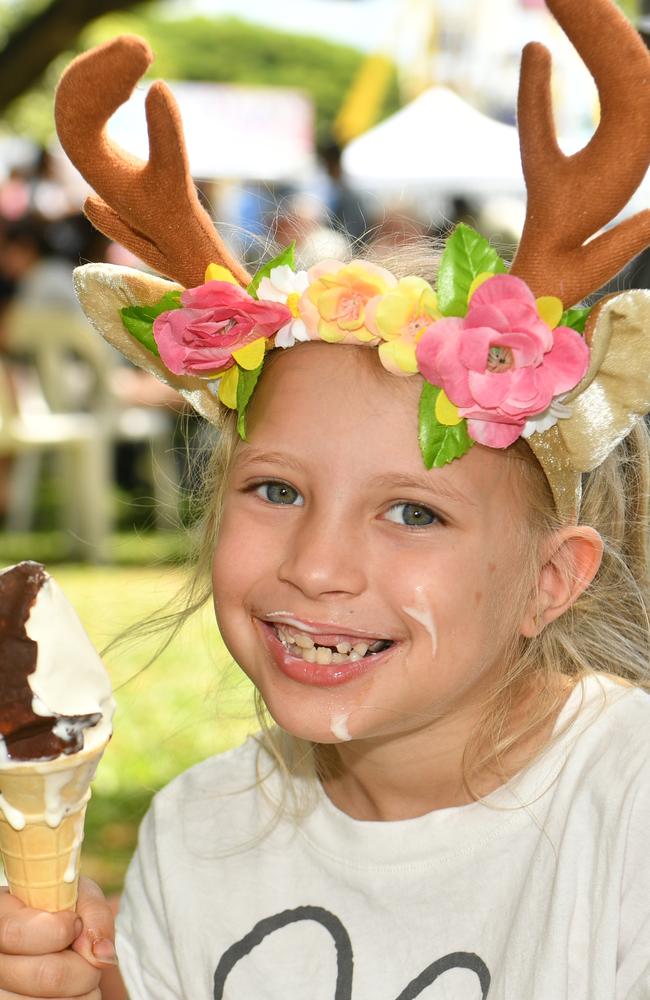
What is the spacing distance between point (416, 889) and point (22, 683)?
89cm

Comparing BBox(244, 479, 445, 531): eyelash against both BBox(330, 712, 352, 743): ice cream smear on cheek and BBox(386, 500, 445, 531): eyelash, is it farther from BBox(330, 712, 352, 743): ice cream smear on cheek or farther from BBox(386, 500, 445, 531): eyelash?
BBox(330, 712, 352, 743): ice cream smear on cheek

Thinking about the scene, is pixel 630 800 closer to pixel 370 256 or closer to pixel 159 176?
pixel 370 256

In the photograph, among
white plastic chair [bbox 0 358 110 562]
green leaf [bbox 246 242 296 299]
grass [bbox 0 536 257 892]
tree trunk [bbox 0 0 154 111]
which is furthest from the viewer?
white plastic chair [bbox 0 358 110 562]

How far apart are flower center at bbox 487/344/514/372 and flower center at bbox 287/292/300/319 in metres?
0.33

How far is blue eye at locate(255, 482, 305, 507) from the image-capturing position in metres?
2.15

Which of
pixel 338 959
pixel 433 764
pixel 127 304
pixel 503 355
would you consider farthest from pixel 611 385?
pixel 338 959

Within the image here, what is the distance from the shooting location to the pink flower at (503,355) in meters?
1.90

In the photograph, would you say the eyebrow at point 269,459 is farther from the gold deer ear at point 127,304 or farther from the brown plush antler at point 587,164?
the brown plush antler at point 587,164

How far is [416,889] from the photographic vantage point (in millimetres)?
2256

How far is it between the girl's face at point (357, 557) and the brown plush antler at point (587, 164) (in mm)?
281

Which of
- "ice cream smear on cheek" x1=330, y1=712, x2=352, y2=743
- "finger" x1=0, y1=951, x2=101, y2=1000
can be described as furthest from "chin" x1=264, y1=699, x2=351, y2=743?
"finger" x1=0, y1=951, x2=101, y2=1000

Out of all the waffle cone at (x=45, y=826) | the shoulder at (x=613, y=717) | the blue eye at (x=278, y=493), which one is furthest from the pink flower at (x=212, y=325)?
the shoulder at (x=613, y=717)

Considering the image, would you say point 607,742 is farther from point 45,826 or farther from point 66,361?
point 66,361

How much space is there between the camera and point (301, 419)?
6.84 feet
